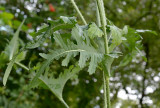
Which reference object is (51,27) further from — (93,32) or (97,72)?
(97,72)

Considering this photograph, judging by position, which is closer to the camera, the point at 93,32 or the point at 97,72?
the point at 93,32

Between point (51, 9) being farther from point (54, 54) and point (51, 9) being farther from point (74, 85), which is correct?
point (54, 54)

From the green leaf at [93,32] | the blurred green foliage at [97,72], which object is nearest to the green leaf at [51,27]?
the green leaf at [93,32]

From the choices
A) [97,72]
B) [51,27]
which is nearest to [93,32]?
[51,27]

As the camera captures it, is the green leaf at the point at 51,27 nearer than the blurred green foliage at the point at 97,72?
Yes

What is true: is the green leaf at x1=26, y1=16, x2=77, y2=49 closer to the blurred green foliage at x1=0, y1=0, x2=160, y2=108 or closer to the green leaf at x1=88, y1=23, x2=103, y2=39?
the green leaf at x1=88, y1=23, x2=103, y2=39

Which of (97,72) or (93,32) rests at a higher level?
(93,32)

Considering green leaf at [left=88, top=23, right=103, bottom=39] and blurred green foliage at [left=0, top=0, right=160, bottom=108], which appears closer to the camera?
green leaf at [left=88, top=23, right=103, bottom=39]

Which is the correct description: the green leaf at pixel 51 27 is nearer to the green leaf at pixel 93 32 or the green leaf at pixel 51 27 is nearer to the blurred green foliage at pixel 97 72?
the green leaf at pixel 93 32

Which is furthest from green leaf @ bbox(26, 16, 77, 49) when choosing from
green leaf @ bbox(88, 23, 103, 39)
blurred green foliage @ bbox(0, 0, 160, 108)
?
blurred green foliage @ bbox(0, 0, 160, 108)
